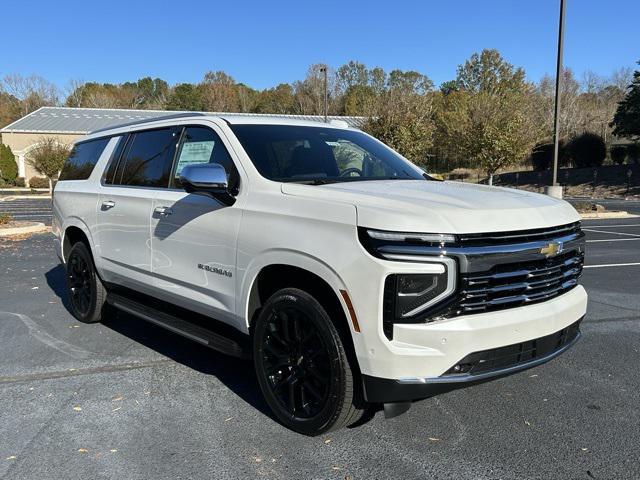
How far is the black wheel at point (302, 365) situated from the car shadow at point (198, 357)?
0.31 m

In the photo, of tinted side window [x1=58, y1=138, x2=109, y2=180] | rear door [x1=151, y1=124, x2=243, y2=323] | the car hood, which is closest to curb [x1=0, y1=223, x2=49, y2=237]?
tinted side window [x1=58, y1=138, x2=109, y2=180]

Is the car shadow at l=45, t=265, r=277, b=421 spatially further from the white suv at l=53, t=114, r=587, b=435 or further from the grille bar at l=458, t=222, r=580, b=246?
the grille bar at l=458, t=222, r=580, b=246

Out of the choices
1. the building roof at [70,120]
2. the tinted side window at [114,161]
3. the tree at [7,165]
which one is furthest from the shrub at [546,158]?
the tinted side window at [114,161]

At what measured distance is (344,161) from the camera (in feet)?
14.7

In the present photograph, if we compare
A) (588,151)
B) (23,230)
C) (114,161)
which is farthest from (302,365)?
(588,151)

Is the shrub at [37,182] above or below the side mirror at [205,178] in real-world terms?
below

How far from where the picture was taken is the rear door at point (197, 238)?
12.7 ft

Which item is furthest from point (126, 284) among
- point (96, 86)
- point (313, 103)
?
point (96, 86)

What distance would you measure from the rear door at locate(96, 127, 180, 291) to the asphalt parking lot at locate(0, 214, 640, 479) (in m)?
0.78

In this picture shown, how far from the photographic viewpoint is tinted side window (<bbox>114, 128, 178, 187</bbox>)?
183 inches

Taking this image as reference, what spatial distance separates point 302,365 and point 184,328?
1.28 metres

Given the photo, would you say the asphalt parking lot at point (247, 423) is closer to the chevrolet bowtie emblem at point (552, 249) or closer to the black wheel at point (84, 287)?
the black wheel at point (84, 287)

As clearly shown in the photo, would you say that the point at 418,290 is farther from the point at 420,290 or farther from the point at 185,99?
the point at 185,99

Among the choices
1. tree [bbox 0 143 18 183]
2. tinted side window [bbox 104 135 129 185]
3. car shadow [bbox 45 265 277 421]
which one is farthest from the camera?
tree [bbox 0 143 18 183]
